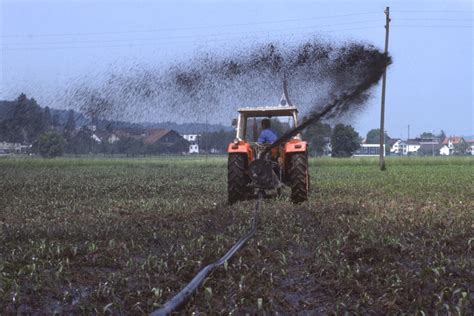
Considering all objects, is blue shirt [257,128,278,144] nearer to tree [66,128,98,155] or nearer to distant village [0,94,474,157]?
distant village [0,94,474,157]

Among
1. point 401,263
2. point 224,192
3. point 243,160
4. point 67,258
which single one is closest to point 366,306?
point 401,263

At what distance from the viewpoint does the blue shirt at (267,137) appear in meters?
11.6

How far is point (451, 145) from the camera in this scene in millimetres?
136625

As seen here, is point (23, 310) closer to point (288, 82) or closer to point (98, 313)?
point (98, 313)

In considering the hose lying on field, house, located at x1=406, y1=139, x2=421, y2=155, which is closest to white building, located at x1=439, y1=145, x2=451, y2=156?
house, located at x1=406, y1=139, x2=421, y2=155

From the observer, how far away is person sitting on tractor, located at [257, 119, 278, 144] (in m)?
11.6

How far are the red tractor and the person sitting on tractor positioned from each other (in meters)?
0.13

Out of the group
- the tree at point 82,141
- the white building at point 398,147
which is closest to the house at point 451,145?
the white building at point 398,147

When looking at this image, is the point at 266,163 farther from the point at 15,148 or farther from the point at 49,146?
the point at 49,146

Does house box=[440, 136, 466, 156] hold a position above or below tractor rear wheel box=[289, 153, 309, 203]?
above

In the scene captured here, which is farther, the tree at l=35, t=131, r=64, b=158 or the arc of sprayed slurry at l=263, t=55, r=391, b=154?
the tree at l=35, t=131, r=64, b=158

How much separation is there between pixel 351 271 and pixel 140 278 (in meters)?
1.89

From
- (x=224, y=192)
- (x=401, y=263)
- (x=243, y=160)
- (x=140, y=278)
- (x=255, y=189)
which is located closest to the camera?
(x=140, y=278)

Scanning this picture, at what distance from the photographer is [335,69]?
12.0m
